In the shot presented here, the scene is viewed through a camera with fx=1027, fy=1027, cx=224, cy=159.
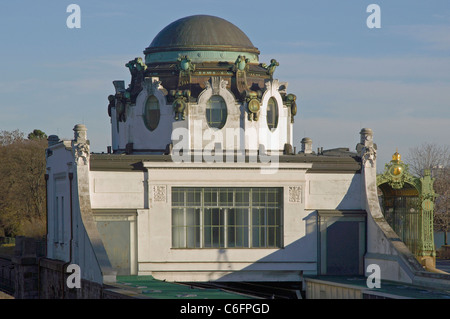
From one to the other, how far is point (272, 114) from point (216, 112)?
3.62 m

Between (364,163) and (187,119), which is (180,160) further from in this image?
(364,163)

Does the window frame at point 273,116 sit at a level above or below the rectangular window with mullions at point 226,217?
above

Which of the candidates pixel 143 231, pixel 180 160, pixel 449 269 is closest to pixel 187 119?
pixel 180 160

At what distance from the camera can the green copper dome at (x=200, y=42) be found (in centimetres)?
5778

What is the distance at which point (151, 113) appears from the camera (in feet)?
187

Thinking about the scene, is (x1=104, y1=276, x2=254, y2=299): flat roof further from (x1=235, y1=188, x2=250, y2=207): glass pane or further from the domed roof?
the domed roof

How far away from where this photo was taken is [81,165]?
50.2 meters

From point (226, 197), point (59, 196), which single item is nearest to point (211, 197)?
point (226, 197)

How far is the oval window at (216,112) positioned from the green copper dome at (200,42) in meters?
3.20

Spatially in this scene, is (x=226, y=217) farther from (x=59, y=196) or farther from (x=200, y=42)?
(x=200, y=42)

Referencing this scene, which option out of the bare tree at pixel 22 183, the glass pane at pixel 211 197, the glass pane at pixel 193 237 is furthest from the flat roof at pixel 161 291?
the bare tree at pixel 22 183

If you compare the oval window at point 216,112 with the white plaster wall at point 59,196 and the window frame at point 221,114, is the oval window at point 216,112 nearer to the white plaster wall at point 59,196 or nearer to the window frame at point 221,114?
the window frame at point 221,114

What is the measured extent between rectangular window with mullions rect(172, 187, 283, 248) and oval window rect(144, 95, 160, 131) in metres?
6.27

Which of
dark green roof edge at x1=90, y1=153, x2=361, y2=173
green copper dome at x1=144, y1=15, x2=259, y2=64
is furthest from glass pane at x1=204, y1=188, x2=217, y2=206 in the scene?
green copper dome at x1=144, y1=15, x2=259, y2=64
